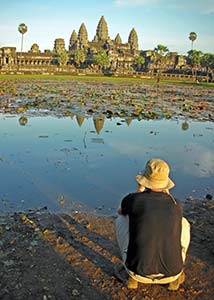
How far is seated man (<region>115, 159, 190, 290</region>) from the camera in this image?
309cm

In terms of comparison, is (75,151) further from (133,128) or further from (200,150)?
(133,128)

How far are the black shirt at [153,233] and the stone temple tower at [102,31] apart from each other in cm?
11144

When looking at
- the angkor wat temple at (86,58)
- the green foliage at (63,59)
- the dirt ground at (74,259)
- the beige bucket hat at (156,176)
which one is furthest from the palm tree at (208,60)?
the beige bucket hat at (156,176)

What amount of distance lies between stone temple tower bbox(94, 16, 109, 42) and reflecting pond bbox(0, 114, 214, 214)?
101838 millimetres

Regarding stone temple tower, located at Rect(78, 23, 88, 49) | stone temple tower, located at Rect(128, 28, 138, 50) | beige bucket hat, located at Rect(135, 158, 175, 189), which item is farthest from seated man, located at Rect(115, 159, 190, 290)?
stone temple tower, located at Rect(128, 28, 138, 50)

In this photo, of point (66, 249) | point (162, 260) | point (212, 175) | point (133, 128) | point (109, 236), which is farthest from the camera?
point (133, 128)

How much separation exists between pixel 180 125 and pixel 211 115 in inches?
172

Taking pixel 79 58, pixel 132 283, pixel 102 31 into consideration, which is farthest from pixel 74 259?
pixel 102 31

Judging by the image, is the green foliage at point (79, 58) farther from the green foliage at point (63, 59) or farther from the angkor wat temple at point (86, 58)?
the green foliage at point (63, 59)

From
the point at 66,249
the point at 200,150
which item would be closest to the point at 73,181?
the point at 66,249

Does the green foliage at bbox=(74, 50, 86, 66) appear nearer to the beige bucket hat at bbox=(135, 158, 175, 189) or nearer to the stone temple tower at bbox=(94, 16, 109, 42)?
the stone temple tower at bbox=(94, 16, 109, 42)

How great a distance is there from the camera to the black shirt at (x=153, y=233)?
3088mm

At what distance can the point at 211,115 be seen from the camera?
18.0m

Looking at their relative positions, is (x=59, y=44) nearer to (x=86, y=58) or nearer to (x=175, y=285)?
(x=86, y=58)
